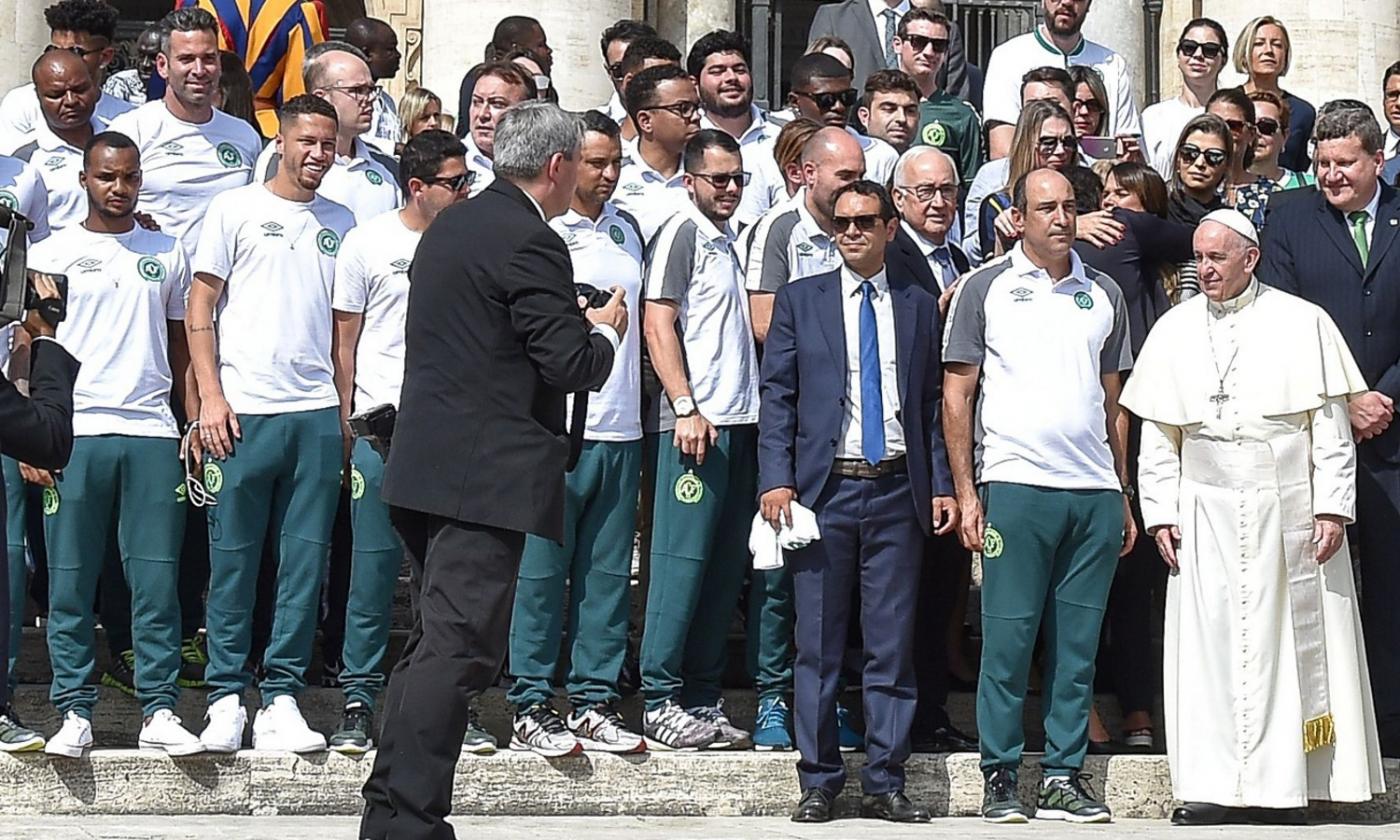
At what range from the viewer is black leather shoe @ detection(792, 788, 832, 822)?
8.08 metres

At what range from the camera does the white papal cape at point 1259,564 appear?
8.31 metres

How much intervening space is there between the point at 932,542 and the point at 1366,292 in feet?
5.94

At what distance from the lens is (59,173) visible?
8.94 m

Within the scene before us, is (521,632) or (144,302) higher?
(144,302)

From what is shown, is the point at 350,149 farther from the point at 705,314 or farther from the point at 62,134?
the point at 705,314

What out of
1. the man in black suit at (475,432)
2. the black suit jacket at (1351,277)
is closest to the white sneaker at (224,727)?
the man in black suit at (475,432)

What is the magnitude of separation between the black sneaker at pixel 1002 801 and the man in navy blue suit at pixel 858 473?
0.22 m

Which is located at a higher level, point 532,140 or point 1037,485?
point 532,140

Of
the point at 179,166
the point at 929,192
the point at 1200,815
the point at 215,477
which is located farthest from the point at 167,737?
the point at 1200,815

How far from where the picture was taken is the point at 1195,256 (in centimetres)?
878

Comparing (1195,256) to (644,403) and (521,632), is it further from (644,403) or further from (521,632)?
(521,632)

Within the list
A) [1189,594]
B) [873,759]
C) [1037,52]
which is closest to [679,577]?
[873,759]

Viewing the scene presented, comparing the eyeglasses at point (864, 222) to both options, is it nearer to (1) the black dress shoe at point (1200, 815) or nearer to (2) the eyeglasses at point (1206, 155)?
(2) the eyeglasses at point (1206, 155)

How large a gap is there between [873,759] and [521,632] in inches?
48.8
